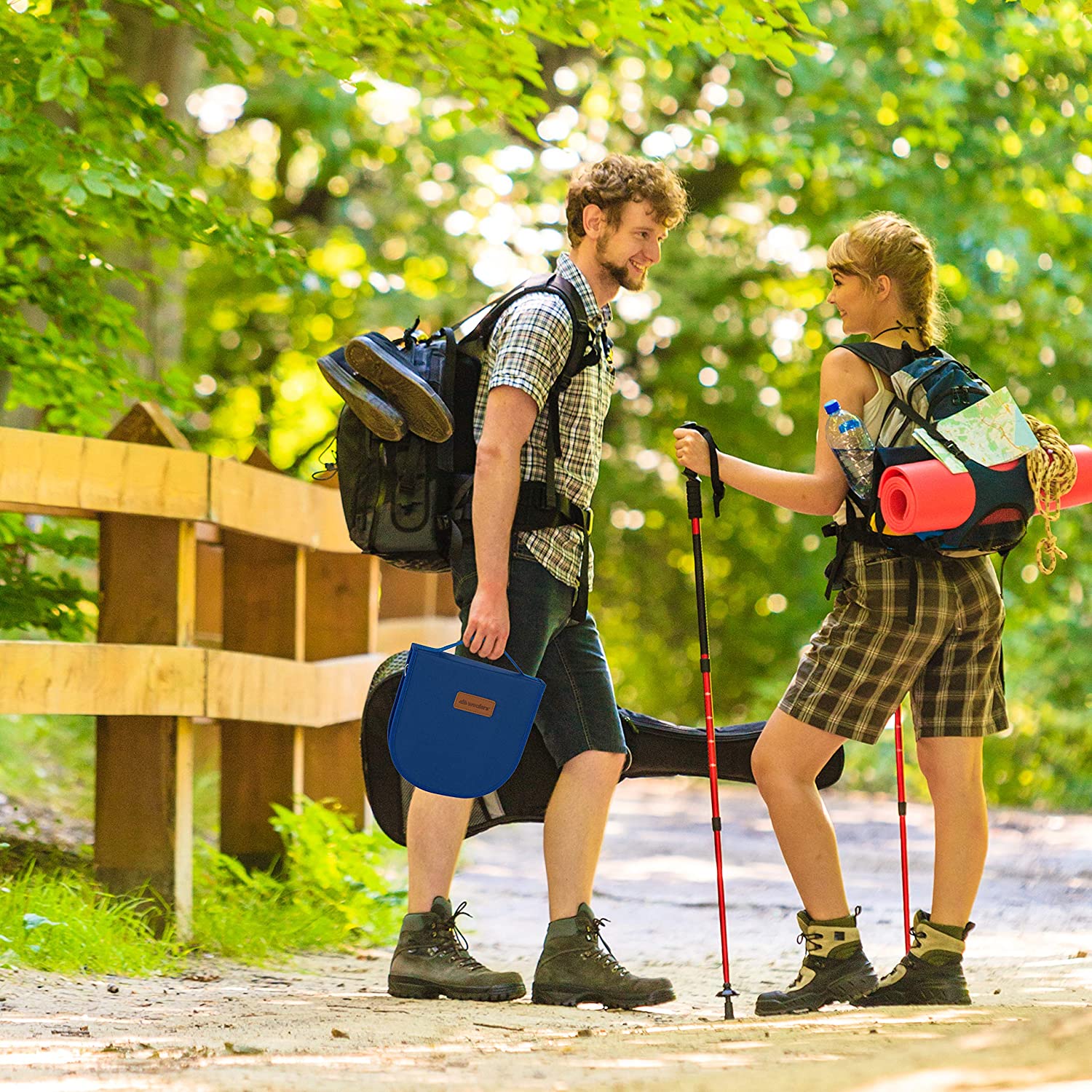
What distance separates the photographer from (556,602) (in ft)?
12.5

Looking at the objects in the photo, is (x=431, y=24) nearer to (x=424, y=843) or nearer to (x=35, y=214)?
(x=35, y=214)

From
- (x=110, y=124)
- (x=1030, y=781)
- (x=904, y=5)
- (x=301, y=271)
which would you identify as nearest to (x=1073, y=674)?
(x=1030, y=781)

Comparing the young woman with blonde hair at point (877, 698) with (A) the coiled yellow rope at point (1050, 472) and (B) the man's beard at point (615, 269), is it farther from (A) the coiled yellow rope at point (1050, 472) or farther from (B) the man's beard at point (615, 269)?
(B) the man's beard at point (615, 269)

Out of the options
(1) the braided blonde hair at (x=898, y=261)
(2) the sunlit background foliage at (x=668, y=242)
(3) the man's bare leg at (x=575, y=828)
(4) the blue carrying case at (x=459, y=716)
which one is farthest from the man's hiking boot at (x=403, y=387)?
(1) the braided blonde hair at (x=898, y=261)

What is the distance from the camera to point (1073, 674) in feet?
37.4

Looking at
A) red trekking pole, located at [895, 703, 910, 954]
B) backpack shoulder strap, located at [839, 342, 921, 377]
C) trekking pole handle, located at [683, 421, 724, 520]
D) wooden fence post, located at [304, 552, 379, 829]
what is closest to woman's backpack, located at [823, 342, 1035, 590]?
backpack shoulder strap, located at [839, 342, 921, 377]

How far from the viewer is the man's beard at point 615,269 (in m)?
3.88

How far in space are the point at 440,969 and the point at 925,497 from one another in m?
1.75

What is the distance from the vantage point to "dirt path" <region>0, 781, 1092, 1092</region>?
8.26 feet

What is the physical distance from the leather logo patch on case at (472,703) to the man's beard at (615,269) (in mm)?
1229

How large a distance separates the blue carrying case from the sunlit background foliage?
0.89 metres

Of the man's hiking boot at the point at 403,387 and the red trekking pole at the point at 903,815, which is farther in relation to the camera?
the red trekking pole at the point at 903,815

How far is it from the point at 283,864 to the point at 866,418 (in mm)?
2881

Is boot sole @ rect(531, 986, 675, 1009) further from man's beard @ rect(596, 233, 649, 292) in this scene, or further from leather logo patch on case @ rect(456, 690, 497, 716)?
man's beard @ rect(596, 233, 649, 292)
